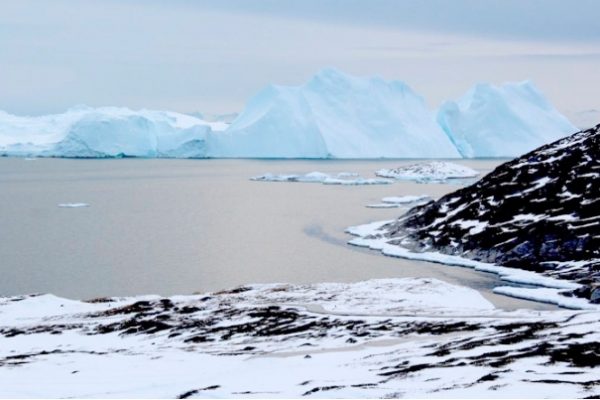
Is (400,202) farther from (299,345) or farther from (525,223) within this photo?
(299,345)

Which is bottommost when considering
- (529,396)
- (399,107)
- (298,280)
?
(298,280)

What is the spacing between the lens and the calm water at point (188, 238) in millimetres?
46562

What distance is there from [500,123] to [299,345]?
150 metres

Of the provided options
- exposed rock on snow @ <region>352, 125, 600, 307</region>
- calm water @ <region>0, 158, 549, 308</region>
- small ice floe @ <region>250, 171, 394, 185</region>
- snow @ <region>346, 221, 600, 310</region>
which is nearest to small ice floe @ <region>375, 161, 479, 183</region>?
small ice floe @ <region>250, 171, 394, 185</region>

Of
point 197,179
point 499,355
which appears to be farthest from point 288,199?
point 499,355

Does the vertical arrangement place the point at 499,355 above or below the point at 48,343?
above

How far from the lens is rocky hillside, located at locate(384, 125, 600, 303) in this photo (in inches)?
1826

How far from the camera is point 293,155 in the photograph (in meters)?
170

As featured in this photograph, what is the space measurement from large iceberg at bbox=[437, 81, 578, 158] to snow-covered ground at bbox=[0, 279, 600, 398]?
133 m

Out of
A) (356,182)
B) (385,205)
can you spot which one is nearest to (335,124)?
(356,182)

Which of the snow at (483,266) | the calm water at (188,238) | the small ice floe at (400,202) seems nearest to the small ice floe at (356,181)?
the calm water at (188,238)

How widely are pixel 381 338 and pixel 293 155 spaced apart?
144790mm

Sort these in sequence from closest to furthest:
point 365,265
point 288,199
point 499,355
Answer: point 499,355
point 365,265
point 288,199

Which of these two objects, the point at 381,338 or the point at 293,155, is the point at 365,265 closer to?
the point at 381,338
